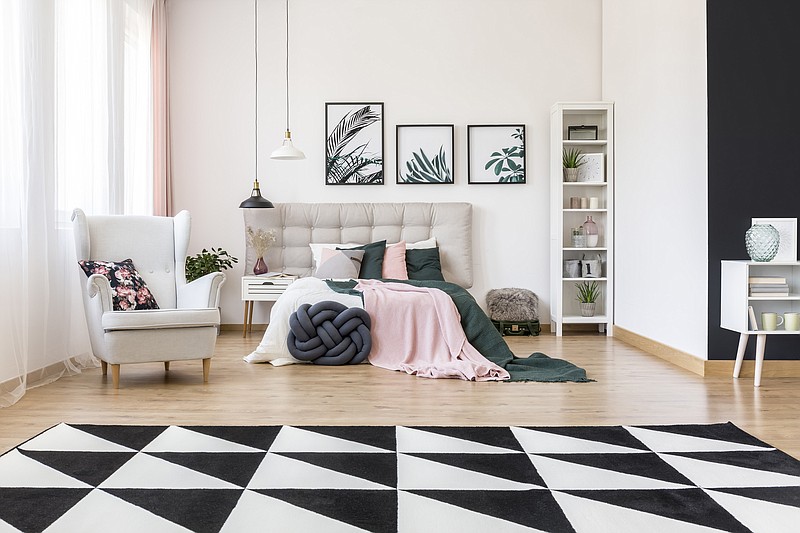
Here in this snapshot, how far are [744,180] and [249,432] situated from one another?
3372 mm

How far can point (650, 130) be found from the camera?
5.56 m

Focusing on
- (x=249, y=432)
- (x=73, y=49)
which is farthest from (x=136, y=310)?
(x=73, y=49)

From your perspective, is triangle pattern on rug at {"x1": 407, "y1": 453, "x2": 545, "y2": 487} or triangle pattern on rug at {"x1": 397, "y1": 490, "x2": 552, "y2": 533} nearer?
triangle pattern on rug at {"x1": 397, "y1": 490, "x2": 552, "y2": 533}

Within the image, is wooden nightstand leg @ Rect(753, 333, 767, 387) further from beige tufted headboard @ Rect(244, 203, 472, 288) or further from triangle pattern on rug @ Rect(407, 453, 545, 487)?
beige tufted headboard @ Rect(244, 203, 472, 288)

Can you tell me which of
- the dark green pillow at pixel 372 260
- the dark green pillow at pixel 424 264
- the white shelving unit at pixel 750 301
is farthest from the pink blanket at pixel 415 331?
the white shelving unit at pixel 750 301

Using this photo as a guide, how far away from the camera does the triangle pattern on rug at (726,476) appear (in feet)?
7.98

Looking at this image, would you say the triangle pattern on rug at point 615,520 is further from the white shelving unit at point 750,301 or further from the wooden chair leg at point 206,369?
the wooden chair leg at point 206,369

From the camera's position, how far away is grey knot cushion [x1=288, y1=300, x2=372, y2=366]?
16.3ft

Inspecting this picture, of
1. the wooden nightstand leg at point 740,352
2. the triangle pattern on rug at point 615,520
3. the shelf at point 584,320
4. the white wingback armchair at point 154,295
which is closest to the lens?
the triangle pattern on rug at point 615,520

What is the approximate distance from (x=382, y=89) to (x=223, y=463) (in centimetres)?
494

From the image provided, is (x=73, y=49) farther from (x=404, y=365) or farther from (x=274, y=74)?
(x=404, y=365)

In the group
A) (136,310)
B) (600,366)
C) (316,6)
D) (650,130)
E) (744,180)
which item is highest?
(316,6)

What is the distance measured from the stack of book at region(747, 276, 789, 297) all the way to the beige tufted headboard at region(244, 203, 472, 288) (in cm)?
294

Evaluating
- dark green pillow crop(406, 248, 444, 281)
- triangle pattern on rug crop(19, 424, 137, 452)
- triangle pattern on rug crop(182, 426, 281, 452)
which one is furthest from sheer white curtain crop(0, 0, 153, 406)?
dark green pillow crop(406, 248, 444, 281)
